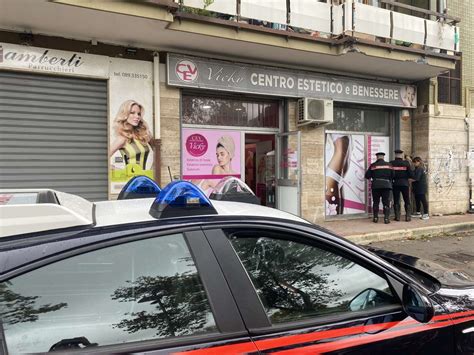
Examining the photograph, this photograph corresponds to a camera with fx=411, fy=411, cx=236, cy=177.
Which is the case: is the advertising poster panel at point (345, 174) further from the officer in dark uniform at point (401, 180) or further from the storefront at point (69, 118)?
the storefront at point (69, 118)

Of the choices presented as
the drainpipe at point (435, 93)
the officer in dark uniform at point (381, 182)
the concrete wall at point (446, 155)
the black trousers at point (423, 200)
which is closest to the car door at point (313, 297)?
the officer in dark uniform at point (381, 182)

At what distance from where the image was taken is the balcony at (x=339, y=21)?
7.80 m

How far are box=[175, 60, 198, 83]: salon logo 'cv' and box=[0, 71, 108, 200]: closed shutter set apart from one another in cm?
146

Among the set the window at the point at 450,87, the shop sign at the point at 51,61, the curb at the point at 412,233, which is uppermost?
the window at the point at 450,87

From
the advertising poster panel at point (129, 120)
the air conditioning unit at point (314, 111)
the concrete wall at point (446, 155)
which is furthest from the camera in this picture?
the concrete wall at point (446, 155)

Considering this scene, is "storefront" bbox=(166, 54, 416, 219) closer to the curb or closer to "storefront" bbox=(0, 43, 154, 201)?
"storefront" bbox=(0, 43, 154, 201)

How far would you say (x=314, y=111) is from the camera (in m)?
9.52

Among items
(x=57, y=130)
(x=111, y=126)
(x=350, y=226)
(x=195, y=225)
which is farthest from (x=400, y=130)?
(x=195, y=225)

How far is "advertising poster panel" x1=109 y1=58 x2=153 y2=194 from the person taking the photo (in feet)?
25.3

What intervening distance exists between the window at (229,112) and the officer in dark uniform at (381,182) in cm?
267

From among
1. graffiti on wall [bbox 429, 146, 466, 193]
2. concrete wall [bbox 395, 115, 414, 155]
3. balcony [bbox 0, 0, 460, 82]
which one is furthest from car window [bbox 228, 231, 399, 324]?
graffiti on wall [bbox 429, 146, 466, 193]

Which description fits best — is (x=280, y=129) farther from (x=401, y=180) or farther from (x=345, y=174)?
(x=401, y=180)

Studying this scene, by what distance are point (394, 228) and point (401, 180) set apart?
152 cm

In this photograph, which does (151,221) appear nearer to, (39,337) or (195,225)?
(195,225)
